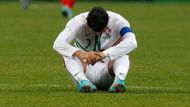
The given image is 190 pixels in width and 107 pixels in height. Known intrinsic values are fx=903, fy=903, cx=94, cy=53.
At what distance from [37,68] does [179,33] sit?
409 inches

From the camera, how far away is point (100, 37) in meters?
11.2

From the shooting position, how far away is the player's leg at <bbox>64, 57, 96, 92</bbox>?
1095 cm

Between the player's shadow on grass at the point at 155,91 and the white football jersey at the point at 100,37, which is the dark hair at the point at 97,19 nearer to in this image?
the white football jersey at the point at 100,37

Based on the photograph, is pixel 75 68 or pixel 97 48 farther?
pixel 97 48

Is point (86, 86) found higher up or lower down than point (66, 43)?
lower down

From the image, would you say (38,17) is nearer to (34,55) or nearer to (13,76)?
(34,55)

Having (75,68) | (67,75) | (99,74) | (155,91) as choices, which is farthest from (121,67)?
(67,75)

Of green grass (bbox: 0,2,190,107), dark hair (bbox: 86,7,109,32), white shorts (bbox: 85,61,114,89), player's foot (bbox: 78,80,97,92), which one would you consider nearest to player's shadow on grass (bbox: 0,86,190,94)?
green grass (bbox: 0,2,190,107)

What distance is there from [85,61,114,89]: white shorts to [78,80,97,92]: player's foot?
0.28 meters

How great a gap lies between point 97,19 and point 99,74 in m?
0.92

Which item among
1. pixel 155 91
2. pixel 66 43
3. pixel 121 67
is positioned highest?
pixel 66 43

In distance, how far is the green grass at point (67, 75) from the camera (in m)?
10.3

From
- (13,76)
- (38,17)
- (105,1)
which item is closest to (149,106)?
(13,76)

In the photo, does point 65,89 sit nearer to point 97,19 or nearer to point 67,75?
point 97,19
